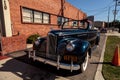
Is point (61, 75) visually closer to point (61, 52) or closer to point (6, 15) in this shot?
point (61, 52)

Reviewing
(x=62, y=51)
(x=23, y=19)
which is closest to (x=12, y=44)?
(x=23, y=19)

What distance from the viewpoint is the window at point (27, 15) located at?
9784 mm

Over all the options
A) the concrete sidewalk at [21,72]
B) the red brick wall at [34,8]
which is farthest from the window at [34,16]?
the concrete sidewalk at [21,72]

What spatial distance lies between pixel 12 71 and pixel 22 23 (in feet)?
19.5

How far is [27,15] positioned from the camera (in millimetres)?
10109

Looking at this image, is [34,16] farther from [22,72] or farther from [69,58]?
[69,58]

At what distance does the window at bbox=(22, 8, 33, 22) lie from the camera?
9.78 meters

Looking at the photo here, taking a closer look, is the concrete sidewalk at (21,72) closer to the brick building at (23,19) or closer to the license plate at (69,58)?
the license plate at (69,58)

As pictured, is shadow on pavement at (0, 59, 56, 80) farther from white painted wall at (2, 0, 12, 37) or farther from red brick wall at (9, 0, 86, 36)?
red brick wall at (9, 0, 86, 36)

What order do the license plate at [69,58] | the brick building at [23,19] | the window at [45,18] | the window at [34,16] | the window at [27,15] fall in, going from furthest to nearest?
the window at [45,18]
the window at [34,16]
the window at [27,15]
the brick building at [23,19]
the license plate at [69,58]

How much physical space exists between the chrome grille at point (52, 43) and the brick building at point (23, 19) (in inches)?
128

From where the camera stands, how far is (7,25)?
772 cm

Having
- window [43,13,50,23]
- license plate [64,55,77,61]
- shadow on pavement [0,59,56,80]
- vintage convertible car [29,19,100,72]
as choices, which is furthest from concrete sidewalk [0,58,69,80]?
window [43,13,50,23]

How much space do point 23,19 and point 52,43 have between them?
6.44 m
